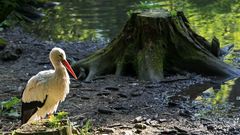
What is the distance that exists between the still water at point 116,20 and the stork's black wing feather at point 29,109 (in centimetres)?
417

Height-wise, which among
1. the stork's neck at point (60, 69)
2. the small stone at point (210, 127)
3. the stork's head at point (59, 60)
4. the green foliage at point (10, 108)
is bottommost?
the small stone at point (210, 127)

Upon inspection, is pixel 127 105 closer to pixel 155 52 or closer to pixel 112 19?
pixel 155 52

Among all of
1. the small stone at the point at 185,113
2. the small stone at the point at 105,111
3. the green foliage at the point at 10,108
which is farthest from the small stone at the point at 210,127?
the green foliage at the point at 10,108

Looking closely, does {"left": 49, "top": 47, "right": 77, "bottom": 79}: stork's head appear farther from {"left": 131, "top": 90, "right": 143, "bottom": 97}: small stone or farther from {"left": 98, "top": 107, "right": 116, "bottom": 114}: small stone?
{"left": 131, "top": 90, "right": 143, "bottom": 97}: small stone

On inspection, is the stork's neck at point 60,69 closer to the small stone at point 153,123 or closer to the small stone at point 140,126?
the small stone at point 140,126


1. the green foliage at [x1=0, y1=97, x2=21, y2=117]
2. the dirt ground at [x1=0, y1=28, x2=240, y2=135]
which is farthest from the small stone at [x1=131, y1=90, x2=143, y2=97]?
the green foliage at [x1=0, y1=97, x2=21, y2=117]

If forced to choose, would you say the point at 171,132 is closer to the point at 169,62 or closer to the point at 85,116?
the point at 85,116

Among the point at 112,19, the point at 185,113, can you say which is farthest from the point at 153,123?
the point at 112,19

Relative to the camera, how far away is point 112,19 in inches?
800

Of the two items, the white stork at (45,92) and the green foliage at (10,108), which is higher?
the white stork at (45,92)

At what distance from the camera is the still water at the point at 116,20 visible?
16469mm

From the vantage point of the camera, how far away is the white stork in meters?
7.43

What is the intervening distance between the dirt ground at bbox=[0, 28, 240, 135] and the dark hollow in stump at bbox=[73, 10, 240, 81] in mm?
322

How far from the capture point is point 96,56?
39.9 feet
